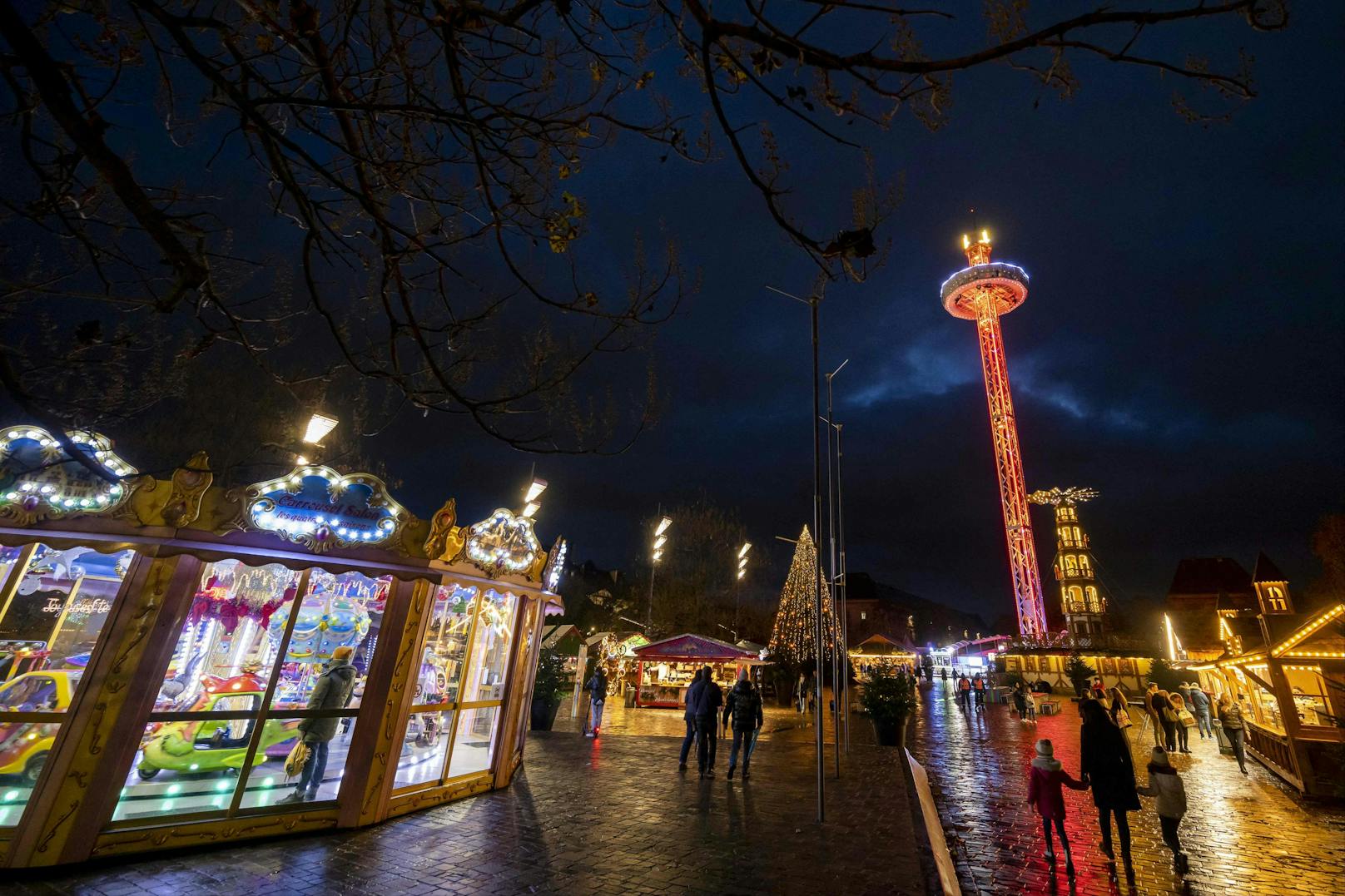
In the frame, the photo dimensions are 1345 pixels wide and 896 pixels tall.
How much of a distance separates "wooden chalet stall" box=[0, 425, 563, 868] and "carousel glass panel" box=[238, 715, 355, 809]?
0.02m

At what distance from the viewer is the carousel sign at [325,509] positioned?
6.46 metres

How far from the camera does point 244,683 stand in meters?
6.38

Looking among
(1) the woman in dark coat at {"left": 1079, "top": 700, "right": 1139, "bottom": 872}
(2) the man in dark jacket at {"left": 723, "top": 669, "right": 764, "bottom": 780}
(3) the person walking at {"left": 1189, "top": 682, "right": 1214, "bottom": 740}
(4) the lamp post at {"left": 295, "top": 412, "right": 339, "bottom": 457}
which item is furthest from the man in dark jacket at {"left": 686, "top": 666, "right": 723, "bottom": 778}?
(3) the person walking at {"left": 1189, "top": 682, "right": 1214, "bottom": 740}

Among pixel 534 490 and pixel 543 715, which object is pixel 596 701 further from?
pixel 534 490

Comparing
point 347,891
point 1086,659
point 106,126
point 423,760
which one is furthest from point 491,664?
point 1086,659

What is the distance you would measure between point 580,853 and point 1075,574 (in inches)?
2676

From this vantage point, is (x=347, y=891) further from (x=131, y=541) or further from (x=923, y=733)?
(x=923, y=733)

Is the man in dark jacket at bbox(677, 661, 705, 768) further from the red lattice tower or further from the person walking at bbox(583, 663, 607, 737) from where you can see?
the red lattice tower

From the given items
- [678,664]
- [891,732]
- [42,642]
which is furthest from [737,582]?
[42,642]

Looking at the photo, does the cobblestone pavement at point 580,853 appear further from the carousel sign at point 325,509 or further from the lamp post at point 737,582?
the lamp post at point 737,582

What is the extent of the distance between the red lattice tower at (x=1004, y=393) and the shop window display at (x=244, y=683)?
58.0 meters

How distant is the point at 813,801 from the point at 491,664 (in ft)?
17.1

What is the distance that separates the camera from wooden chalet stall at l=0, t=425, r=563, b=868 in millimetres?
5316

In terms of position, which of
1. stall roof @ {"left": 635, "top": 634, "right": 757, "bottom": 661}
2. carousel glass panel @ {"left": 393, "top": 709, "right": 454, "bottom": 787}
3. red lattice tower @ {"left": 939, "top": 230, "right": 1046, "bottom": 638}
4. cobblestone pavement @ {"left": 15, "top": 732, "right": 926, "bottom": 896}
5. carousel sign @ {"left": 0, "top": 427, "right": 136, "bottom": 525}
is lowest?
cobblestone pavement @ {"left": 15, "top": 732, "right": 926, "bottom": 896}
